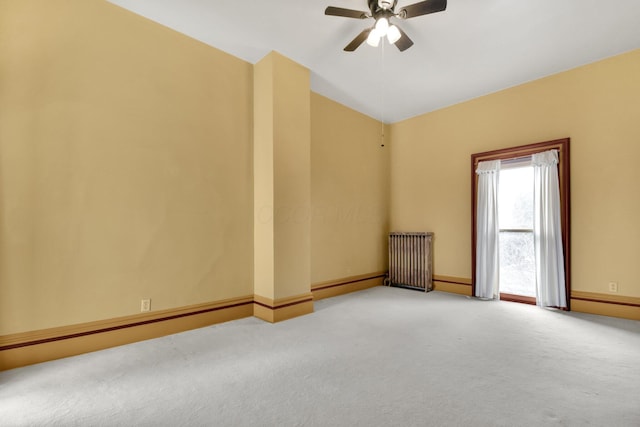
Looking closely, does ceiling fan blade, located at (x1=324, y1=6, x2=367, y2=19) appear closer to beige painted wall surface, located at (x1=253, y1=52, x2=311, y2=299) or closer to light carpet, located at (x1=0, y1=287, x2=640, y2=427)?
beige painted wall surface, located at (x1=253, y1=52, x2=311, y2=299)

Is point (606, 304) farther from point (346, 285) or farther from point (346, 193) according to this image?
point (346, 193)

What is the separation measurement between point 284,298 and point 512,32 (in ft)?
12.9

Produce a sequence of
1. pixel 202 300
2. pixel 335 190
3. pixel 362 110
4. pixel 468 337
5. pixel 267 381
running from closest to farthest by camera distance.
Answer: pixel 267 381
pixel 468 337
pixel 202 300
pixel 335 190
pixel 362 110

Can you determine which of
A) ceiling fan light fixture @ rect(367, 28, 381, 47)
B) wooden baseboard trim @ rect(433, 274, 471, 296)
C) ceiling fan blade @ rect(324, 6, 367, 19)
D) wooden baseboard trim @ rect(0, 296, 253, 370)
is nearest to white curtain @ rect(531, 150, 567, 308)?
wooden baseboard trim @ rect(433, 274, 471, 296)

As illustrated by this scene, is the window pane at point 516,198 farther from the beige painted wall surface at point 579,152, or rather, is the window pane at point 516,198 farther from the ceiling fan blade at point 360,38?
the ceiling fan blade at point 360,38

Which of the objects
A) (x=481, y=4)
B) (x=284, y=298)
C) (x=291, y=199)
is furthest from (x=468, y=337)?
(x=481, y=4)

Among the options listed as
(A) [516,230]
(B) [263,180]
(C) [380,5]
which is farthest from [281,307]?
(A) [516,230]

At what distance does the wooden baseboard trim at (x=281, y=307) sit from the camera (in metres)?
3.43

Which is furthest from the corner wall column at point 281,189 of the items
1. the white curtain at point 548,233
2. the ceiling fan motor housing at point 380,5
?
the white curtain at point 548,233

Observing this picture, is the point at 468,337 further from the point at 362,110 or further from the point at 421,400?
the point at 362,110

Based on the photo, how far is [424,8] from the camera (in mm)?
2379

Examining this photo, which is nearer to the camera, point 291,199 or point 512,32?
point 512,32

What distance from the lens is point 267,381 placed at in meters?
2.10

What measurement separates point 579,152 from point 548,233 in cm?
114
